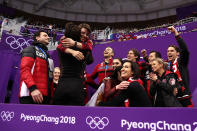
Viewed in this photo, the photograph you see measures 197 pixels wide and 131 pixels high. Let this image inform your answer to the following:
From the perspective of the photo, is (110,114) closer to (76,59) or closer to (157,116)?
(157,116)

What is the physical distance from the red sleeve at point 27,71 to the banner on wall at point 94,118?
0.42 m

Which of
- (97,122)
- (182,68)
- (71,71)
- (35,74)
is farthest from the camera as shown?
(182,68)

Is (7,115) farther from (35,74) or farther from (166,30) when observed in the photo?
(166,30)

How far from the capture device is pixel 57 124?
3.98 ft

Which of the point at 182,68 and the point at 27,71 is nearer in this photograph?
the point at 27,71

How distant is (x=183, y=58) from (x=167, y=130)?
197cm

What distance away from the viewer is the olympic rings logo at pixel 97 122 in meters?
1.05

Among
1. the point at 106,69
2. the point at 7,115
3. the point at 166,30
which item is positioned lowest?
the point at 7,115

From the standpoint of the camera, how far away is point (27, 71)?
6.28 ft

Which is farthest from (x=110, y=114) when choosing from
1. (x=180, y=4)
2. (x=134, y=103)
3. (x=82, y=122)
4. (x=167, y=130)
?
(x=180, y=4)

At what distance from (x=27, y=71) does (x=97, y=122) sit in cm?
121

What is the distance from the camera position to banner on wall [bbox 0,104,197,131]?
0.86 meters

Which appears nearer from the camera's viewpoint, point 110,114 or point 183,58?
point 110,114

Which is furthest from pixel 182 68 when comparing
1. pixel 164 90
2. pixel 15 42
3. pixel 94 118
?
pixel 15 42
